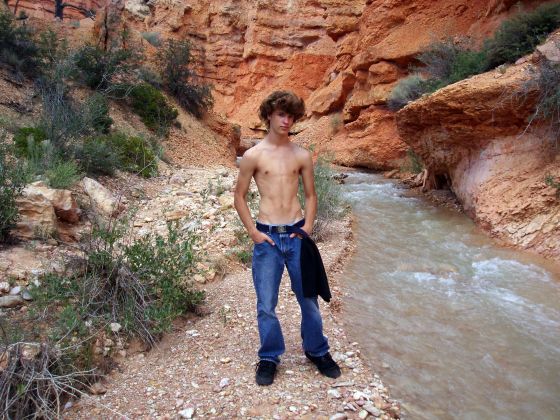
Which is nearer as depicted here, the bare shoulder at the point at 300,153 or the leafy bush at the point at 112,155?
the bare shoulder at the point at 300,153

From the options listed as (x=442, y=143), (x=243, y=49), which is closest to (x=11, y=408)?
(x=442, y=143)

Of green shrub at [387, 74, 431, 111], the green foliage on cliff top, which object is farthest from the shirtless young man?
green shrub at [387, 74, 431, 111]

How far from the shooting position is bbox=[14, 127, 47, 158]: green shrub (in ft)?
19.0

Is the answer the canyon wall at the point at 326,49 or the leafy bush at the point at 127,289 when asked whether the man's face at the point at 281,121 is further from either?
the canyon wall at the point at 326,49

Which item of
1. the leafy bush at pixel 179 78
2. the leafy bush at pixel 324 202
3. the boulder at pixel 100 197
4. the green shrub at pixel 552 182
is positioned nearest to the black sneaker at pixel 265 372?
the leafy bush at pixel 324 202

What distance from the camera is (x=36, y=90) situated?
8.43 m

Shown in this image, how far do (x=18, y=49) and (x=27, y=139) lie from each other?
457cm

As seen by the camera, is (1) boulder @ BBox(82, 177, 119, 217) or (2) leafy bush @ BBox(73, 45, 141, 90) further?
(2) leafy bush @ BBox(73, 45, 141, 90)

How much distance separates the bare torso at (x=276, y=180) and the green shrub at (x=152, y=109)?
8.80 metres

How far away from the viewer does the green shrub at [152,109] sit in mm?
10922

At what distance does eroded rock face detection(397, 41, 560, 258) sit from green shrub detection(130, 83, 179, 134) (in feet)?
20.7

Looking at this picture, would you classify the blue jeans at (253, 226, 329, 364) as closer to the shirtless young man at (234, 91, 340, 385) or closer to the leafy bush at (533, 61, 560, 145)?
the shirtless young man at (234, 91, 340, 385)

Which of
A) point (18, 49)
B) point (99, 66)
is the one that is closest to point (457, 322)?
point (18, 49)

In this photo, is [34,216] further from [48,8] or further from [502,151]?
[48,8]
